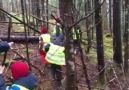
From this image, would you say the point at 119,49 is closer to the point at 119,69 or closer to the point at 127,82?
the point at 119,69

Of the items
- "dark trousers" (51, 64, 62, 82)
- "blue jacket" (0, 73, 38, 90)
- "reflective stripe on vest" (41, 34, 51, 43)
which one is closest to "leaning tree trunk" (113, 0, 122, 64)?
"reflective stripe on vest" (41, 34, 51, 43)

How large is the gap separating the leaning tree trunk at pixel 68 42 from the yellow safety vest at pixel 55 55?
11.5 ft

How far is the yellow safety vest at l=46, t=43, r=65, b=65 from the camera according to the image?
8109 mm

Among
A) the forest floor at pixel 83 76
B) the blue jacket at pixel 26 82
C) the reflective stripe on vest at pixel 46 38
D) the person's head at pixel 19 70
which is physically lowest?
the forest floor at pixel 83 76

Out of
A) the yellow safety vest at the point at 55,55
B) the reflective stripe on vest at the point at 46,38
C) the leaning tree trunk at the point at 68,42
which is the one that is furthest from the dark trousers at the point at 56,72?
the leaning tree trunk at the point at 68,42

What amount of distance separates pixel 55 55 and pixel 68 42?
3.97 metres

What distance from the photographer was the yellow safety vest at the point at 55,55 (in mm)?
8109

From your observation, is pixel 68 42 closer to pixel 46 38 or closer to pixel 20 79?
pixel 20 79

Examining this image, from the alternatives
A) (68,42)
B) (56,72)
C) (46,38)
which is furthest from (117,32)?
(68,42)

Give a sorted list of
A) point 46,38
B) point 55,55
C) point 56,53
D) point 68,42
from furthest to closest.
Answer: point 46,38
point 55,55
point 56,53
point 68,42

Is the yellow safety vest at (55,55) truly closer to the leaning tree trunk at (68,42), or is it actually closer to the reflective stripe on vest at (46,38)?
the reflective stripe on vest at (46,38)

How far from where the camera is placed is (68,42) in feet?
14.0

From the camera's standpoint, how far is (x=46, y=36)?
30.8ft

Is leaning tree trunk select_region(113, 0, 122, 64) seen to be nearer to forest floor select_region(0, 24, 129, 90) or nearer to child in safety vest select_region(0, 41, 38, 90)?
forest floor select_region(0, 24, 129, 90)
